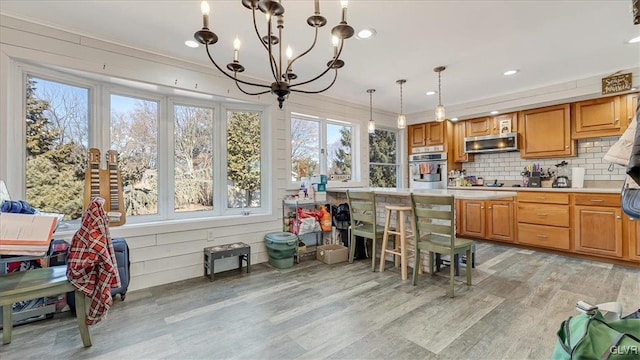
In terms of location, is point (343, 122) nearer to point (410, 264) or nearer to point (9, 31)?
point (410, 264)

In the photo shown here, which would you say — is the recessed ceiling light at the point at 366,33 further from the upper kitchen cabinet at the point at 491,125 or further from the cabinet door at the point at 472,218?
the cabinet door at the point at 472,218

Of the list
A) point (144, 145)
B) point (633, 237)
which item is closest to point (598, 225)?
point (633, 237)

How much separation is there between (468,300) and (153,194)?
134 inches

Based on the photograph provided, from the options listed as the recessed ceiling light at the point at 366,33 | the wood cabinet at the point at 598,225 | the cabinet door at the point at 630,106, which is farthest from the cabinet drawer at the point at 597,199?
the recessed ceiling light at the point at 366,33

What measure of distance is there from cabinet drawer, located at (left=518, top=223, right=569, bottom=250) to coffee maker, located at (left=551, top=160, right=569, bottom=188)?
2.52 ft

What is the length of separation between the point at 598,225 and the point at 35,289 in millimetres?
5667

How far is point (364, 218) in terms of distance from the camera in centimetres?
354

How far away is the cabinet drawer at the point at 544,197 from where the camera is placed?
12.9ft

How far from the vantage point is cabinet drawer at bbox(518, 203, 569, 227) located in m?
3.93

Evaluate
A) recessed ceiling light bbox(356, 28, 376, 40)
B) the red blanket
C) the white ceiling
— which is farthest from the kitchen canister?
the red blanket

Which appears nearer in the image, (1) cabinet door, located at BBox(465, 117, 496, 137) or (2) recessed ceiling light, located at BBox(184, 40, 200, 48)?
(2) recessed ceiling light, located at BBox(184, 40, 200, 48)

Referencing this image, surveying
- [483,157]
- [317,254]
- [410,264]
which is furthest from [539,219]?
[317,254]

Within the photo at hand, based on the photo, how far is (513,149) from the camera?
4.66m

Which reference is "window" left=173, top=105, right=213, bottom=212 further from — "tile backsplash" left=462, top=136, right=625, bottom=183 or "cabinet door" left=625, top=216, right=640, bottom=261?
"cabinet door" left=625, top=216, right=640, bottom=261
